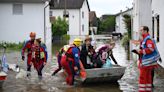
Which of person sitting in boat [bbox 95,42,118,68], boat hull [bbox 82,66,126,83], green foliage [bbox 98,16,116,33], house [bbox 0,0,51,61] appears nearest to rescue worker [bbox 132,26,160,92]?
boat hull [bbox 82,66,126,83]

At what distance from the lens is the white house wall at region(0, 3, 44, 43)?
117ft

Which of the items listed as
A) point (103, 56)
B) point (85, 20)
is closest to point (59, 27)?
point (85, 20)

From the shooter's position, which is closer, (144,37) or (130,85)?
(144,37)

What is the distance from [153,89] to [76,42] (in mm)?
2814

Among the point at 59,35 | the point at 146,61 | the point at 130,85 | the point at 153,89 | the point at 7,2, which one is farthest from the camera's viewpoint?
the point at 59,35

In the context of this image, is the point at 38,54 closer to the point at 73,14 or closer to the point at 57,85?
the point at 57,85

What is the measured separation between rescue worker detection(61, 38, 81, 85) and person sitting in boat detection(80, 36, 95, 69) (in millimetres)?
486

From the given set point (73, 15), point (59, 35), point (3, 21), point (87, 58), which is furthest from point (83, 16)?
point (87, 58)

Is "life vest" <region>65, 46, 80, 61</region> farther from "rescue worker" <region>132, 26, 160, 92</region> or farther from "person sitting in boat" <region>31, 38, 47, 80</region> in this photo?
"rescue worker" <region>132, 26, 160, 92</region>

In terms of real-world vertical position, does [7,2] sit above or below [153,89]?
above

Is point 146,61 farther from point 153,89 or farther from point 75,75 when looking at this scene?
point 75,75

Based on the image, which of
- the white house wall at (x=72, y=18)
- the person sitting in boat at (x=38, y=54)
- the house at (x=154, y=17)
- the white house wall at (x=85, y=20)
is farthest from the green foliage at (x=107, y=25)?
the person sitting in boat at (x=38, y=54)

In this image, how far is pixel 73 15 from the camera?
229ft

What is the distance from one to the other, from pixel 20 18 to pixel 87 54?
921 inches
